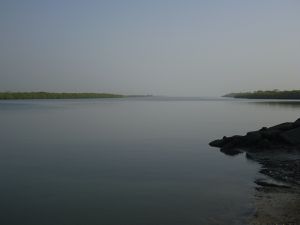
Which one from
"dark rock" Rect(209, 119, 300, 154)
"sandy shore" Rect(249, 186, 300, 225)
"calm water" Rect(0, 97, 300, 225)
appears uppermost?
"dark rock" Rect(209, 119, 300, 154)

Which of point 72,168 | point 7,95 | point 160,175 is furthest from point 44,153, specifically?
point 7,95

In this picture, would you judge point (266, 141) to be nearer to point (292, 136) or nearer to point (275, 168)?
point (292, 136)

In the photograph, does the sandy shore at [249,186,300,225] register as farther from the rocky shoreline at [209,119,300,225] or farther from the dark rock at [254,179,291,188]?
the dark rock at [254,179,291,188]

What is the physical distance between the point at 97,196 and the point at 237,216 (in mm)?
3933

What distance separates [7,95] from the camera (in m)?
142

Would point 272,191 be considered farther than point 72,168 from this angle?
No

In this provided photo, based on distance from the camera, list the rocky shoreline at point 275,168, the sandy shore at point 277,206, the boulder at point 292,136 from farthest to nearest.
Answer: the boulder at point 292,136, the rocky shoreline at point 275,168, the sandy shore at point 277,206

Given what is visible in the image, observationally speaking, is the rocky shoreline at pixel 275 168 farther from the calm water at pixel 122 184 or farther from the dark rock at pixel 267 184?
the calm water at pixel 122 184

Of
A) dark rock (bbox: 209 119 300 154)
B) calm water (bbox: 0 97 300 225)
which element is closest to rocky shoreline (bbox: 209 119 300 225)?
dark rock (bbox: 209 119 300 154)

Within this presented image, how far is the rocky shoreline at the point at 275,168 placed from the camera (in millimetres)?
8906

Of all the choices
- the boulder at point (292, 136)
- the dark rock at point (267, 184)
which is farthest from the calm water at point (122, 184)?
the boulder at point (292, 136)

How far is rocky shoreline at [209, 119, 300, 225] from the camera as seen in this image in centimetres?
891

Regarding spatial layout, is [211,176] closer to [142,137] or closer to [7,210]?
[7,210]

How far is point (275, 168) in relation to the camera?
14055 millimetres
